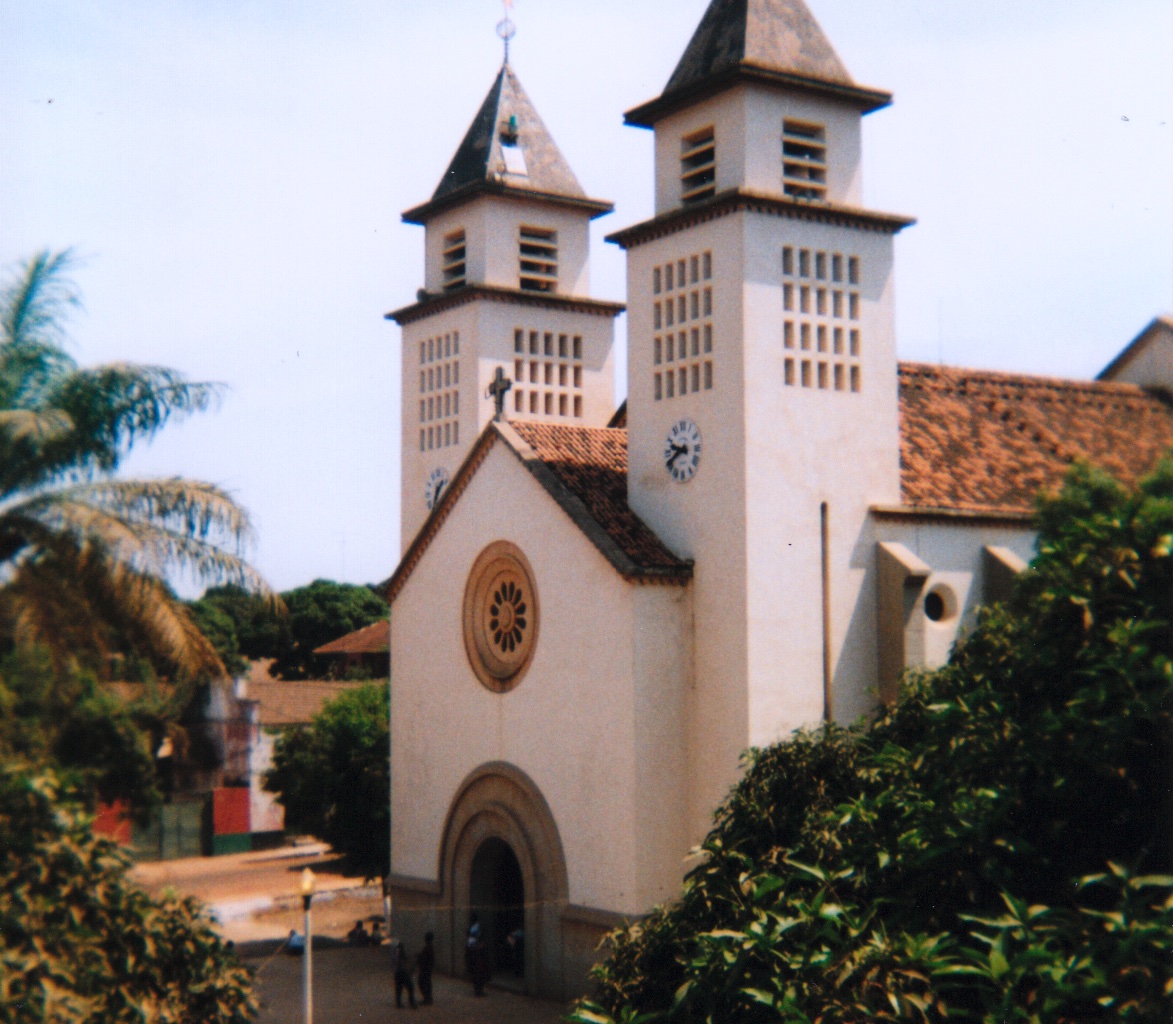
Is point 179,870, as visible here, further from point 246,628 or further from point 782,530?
→ point 782,530

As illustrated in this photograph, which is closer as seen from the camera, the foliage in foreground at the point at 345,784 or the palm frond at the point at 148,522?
the palm frond at the point at 148,522

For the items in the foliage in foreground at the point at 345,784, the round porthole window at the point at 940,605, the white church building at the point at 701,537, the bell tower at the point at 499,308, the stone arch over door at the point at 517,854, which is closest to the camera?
the white church building at the point at 701,537

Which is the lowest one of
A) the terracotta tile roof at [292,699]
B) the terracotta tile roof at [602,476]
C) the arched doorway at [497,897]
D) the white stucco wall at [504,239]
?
the arched doorway at [497,897]

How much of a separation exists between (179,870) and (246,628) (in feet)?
8.31

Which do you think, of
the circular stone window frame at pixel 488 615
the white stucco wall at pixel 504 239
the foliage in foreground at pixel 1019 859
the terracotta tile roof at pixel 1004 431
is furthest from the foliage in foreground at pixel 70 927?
the white stucco wall at pixel 504 239

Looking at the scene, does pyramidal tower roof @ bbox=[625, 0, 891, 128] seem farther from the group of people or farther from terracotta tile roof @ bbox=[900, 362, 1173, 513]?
the group of people

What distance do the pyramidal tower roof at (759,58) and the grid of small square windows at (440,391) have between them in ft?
28.7

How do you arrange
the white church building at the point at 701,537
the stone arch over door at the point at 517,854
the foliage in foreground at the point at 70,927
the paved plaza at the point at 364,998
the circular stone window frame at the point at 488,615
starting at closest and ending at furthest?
the foliage in foreground at the point at 70,927, the white church building at the point at 701,537, the paved plaza at the point at 364,998, the stone arch over door at the point at 517,854, the circular stone window frame at the point at 488,615

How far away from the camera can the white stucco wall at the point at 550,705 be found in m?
21.7

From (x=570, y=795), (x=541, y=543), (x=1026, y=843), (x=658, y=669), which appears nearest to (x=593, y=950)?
(x=570, y=795)

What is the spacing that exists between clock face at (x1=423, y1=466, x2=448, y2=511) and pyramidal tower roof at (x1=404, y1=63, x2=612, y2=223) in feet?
19.4

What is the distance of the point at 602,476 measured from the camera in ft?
81.1

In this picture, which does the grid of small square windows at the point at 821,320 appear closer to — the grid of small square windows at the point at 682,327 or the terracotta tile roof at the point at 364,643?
the grid of small square windows at the point at 682,327

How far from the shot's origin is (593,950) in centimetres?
2192
